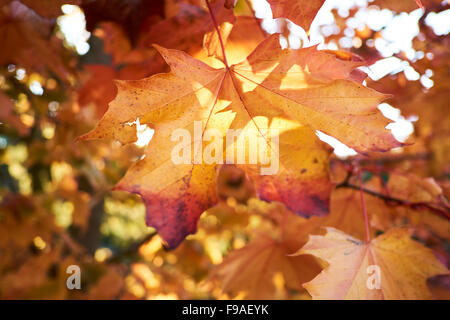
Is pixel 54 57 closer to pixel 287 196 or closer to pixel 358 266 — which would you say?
pixel 287 196

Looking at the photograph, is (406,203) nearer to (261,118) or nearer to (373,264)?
(373,264)

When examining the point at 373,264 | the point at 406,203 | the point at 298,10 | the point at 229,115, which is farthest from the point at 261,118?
the point at 406,203

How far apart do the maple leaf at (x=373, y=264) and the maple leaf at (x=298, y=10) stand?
520mm

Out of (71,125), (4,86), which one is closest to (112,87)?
(4,86)

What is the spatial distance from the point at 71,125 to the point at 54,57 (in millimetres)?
869

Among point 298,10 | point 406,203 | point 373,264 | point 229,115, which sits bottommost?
point 373,264

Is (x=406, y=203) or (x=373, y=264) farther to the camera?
(x=406, y=203)

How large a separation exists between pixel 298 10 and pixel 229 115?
27 centimetres

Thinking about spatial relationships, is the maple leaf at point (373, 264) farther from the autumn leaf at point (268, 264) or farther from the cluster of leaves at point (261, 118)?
the autumn leaf at point (268, 264)

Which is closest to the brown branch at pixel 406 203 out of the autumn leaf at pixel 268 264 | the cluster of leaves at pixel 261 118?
the cluster of leaves at pixel 261 118

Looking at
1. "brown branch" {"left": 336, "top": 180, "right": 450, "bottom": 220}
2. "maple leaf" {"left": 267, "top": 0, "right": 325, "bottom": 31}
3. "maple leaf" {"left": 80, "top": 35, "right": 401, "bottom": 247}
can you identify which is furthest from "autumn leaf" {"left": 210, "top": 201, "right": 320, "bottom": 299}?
"maple leaf" {"left": 267, "top": 0, "right": 325, "bottom": 31}

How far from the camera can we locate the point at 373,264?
0.92 meters

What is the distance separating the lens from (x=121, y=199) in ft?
10.1

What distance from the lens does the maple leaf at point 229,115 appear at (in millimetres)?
736
